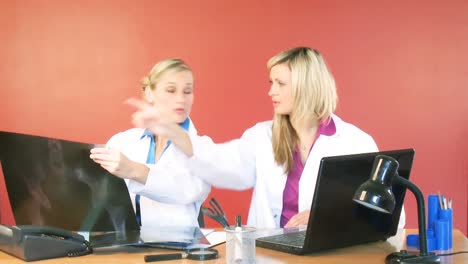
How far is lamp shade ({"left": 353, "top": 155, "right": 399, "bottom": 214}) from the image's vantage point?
1.43 meters

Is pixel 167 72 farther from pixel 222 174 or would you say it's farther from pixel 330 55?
pixel 330 55

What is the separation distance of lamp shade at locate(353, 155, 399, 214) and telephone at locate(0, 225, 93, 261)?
2.67 ft

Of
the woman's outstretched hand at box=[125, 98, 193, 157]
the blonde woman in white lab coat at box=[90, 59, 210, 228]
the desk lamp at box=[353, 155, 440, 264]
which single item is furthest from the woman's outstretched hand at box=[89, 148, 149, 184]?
the desk lamp at box=[353, 155, 440, 264]

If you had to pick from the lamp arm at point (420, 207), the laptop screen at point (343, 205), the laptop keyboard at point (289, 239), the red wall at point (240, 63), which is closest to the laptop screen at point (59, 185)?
the laptop keyboard at point (289, 239)

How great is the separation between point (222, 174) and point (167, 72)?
2.32 ft

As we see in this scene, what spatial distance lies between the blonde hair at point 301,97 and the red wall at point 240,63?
117cm

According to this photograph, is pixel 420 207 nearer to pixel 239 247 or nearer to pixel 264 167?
pixel 239 247

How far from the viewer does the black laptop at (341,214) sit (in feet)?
5.21

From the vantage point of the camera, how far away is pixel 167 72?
278 centimetres

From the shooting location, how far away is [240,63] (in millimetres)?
3615

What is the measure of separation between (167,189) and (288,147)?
51 centimetres

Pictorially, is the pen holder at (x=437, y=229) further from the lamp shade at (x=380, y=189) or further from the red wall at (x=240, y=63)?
the red wall at (x=240, y=63)

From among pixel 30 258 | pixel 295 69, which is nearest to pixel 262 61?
pixel 295 69

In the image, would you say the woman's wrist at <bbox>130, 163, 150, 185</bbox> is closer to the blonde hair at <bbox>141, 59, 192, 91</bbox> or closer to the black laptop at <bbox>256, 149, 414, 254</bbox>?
the black laptop at <bbox>256, 149, 414, 254</bbox>
